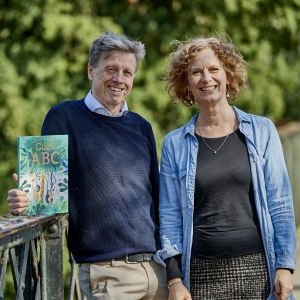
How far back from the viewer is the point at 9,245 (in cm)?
280

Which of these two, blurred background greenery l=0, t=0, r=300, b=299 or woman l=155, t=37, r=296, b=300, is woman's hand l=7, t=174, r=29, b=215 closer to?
woman l=155, t=37, r=296, b=300

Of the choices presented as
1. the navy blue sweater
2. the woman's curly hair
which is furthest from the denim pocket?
the woman's curly hair

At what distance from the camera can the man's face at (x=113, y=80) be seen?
361 centimetres

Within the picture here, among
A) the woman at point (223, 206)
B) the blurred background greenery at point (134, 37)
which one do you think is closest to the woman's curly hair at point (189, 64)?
the woman at point (223, 206)

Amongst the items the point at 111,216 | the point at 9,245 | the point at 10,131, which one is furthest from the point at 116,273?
the point at 10,131

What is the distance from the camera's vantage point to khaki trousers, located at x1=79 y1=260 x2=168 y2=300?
11.1 ft

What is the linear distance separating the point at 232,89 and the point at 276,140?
0.36m

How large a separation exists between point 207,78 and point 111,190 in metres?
0.65

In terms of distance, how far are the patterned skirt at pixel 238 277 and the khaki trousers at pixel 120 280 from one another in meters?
0.30

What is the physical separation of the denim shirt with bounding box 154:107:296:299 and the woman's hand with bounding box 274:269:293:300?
0.03 meters

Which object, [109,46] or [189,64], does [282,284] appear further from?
[109,46]

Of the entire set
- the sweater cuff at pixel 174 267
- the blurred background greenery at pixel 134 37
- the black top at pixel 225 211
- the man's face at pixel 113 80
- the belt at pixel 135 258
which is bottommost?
the sweater cuff at pixel 174 267

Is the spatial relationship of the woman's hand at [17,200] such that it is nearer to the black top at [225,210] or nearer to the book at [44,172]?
the book at [44,172]

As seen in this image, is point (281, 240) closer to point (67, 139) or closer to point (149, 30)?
point (67, 139)
